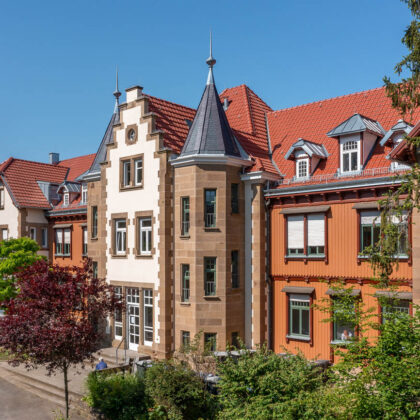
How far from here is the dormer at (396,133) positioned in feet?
67.4

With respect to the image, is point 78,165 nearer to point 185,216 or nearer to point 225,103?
point 225,103

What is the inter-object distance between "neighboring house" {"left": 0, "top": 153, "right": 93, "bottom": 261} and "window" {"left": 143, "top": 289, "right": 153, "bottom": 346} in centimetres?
1414

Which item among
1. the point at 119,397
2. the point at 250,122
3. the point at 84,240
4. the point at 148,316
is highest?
the point at 250,122

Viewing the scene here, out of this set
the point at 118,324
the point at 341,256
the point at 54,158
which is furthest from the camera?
the point at 54,158

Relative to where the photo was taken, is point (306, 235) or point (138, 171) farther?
point (138, 171)

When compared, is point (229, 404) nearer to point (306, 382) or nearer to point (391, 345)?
point (306, 382)

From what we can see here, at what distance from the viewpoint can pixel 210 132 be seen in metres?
23.6

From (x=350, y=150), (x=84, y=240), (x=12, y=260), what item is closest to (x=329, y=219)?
(x=350, y=150)

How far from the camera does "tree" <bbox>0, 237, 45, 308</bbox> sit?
28.5 metres

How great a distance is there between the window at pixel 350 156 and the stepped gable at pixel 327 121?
496 mm

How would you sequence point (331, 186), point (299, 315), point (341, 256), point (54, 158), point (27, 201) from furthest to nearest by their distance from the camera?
point (54, 158)
point (27, 201)
point (299, 315)
point (331, 186)
point (341, 256)

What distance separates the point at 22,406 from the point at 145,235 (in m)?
9.73

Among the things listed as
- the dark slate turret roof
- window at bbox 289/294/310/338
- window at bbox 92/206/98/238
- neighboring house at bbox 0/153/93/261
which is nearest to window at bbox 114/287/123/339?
window at bbox 92/206/98/238

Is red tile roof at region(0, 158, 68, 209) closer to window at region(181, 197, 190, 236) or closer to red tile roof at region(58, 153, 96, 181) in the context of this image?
red tile roof at region(58, 153, 96, 181)
